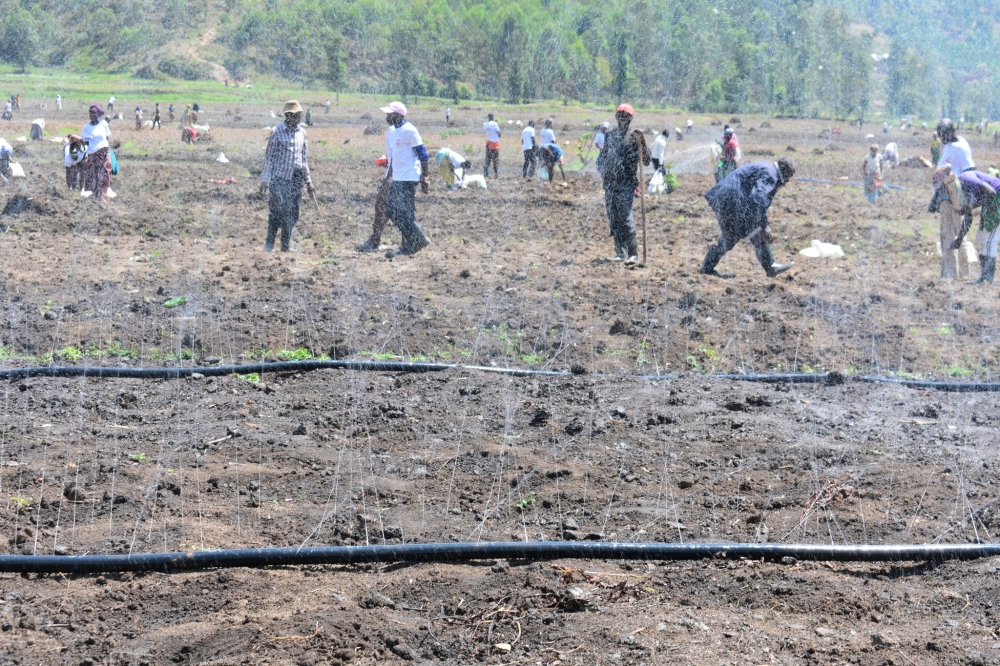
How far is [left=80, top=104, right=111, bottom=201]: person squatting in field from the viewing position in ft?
43.7

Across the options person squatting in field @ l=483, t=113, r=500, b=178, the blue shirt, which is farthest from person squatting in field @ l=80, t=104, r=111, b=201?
the blue shirt

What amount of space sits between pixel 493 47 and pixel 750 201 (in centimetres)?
4301

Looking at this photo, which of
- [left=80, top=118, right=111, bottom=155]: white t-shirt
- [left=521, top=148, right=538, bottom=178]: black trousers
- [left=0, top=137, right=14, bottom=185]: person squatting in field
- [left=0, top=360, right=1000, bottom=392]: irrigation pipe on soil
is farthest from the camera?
[left=521, top=148, right=538, bottom=178]: black trousers

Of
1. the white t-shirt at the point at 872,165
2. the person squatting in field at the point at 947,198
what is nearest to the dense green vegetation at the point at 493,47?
the white t-shirt at the point at 872,165

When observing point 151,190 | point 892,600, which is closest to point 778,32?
point 151,190

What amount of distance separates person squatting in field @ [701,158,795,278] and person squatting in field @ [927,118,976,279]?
4.98 feet

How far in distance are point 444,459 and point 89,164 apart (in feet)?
32.7

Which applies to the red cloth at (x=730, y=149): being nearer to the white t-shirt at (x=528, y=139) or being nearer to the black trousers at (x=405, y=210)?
the white t-shirt at (x=528, y=139)

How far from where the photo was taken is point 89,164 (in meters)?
13.8

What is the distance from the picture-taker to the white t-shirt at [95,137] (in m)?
13.3

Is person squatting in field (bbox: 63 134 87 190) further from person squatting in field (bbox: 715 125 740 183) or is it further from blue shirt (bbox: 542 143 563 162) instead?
person squatting in field (bbox: 715 125 740 183)

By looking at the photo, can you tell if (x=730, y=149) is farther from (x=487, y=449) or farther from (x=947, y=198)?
(x=487, y=449)

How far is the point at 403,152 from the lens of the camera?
34.5 ft

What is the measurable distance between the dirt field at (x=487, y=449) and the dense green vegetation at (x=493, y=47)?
36.5 meters
